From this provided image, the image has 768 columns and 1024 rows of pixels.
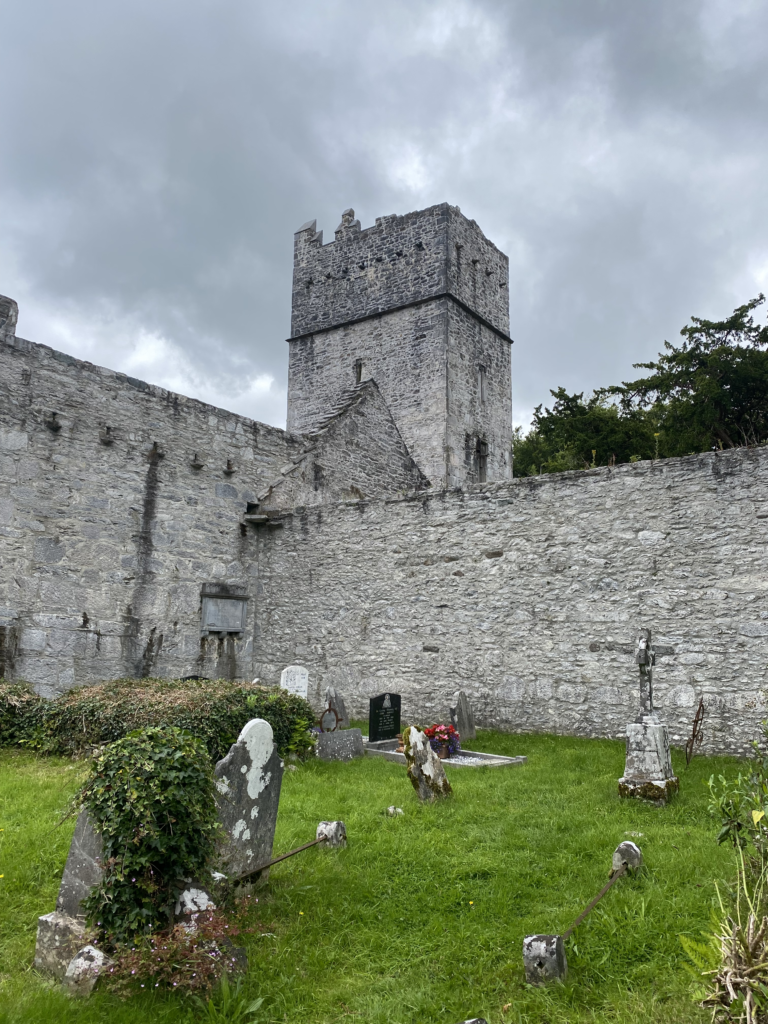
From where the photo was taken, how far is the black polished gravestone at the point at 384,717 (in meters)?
9.13

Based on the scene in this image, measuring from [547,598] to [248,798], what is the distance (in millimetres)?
6103

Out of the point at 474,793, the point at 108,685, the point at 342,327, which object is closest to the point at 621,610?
the point at 474,793

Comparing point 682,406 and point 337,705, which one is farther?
point 682,406

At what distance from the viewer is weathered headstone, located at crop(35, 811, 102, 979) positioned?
11.4ft

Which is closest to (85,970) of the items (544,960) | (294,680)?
(544,960)

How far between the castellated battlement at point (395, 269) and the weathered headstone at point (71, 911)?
2305 centimetres

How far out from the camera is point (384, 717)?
9.27 metres

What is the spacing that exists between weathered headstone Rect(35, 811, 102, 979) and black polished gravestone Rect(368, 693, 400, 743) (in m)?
5.65

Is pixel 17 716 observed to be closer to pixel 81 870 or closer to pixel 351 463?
pixel 81 870

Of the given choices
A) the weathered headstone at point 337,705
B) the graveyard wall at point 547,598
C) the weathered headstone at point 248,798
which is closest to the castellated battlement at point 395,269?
the graveyard wall at point 547,598

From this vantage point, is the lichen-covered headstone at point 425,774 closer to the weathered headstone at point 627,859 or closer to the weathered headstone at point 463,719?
the weathered headstone at point 627,859

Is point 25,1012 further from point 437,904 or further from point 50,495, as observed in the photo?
point 50,495

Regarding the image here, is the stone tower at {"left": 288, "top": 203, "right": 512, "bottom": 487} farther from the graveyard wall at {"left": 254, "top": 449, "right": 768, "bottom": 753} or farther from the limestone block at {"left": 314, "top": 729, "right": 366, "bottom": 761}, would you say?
the limestone block at {"left": 314, "top": 729, "right": 366, "bottom": 761}

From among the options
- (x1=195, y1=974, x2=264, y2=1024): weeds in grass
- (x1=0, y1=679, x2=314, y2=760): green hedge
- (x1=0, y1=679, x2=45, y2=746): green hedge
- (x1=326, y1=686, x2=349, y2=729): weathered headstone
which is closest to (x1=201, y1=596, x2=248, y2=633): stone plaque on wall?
(x1=326, y1=686, x2=349, y2=729): weathered headstone
